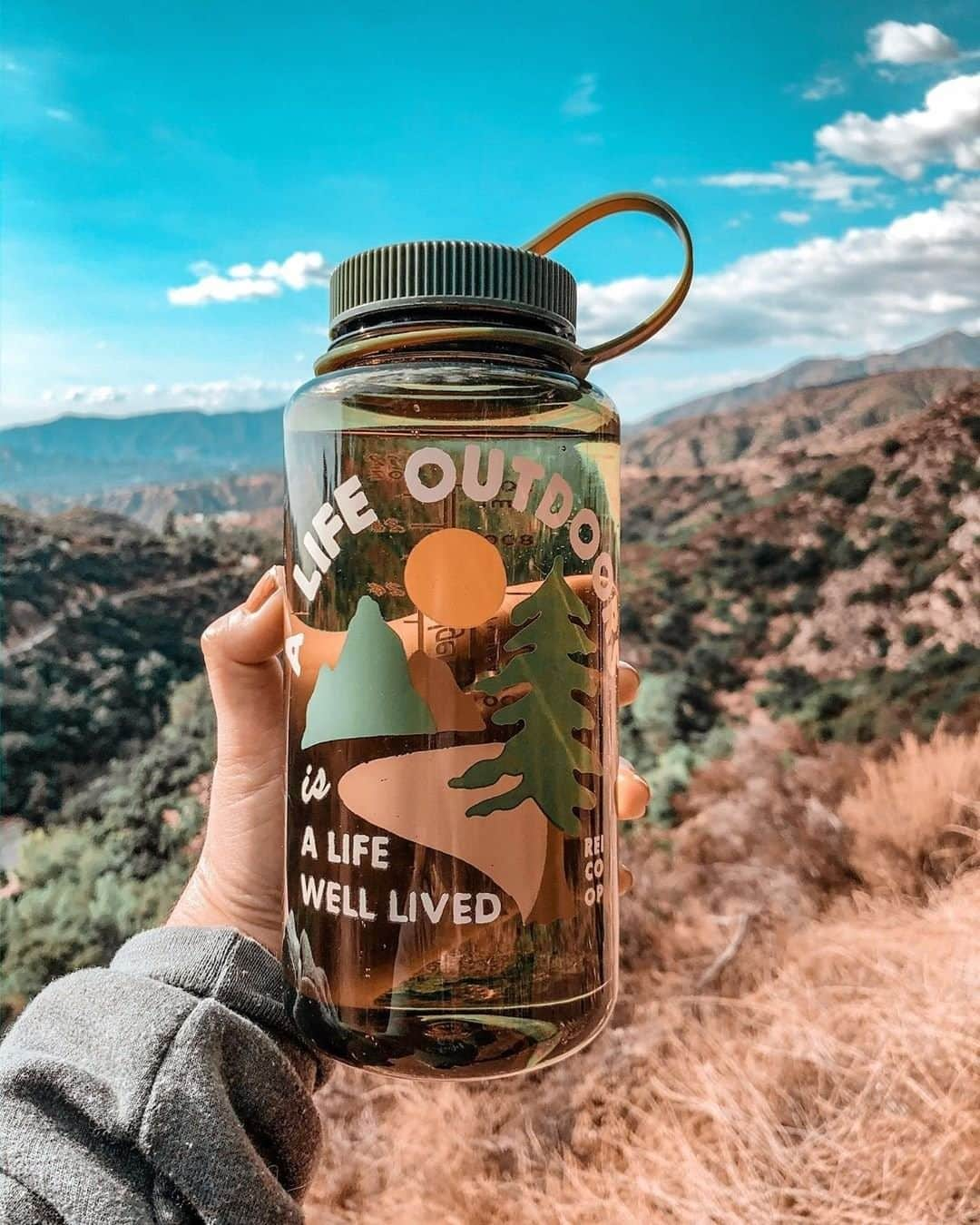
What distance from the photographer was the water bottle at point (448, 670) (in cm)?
118

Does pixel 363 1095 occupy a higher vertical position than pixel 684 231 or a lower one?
lower

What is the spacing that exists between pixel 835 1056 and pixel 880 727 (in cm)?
403

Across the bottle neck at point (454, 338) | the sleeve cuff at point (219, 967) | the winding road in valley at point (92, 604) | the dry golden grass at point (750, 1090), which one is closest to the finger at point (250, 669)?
the sleeve cuff at point (219, 967)

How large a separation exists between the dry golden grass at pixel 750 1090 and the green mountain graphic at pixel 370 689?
185 cm

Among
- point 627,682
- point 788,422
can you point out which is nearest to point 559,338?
point 627,682

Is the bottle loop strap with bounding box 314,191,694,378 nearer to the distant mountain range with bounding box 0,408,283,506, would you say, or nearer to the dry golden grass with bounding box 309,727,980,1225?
the dry golden grass with bounding box 309,727,980,1225

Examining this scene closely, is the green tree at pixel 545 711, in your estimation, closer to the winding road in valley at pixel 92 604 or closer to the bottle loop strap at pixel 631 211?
the bottle loop strap at pixel 631 211

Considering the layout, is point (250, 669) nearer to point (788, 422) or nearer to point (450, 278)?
point (450, 278)

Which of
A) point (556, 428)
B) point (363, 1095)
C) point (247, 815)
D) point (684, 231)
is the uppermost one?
point (684, 231)

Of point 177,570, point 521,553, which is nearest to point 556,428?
point 521,553

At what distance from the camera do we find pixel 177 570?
7762 millimetres

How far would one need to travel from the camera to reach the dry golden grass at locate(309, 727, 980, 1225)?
2490 millimetres

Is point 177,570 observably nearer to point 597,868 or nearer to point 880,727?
point 880,727

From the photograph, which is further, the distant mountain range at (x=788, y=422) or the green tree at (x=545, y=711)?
the distant mountain range at (x=788, y=422)
